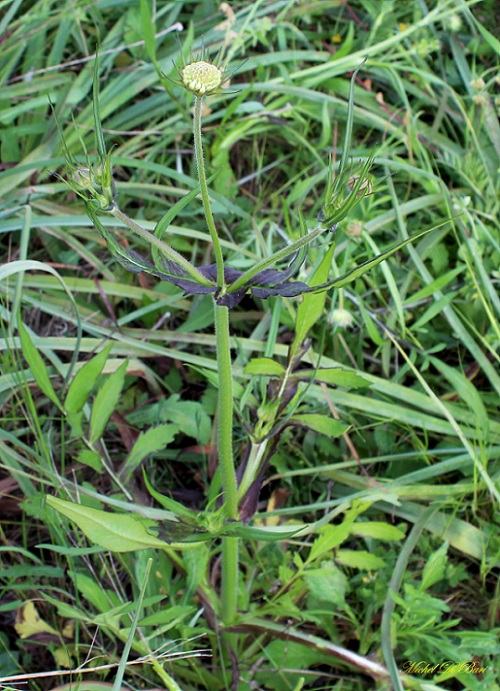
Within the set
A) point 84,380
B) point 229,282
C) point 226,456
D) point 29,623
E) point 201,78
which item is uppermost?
point 201,78

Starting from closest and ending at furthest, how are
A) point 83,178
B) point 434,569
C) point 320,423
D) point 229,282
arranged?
point 83,178
point 229,282
point 320,423
point 434,569

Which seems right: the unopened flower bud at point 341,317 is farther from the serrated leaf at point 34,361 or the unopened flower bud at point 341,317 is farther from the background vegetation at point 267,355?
the serrated leaf at point 34,361

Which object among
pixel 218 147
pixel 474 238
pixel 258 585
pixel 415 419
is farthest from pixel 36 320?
pixel 474 238

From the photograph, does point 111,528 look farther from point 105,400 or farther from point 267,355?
point 267,355

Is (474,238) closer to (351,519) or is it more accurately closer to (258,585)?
(351,519)

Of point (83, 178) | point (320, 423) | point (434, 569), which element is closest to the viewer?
point (83, 178)

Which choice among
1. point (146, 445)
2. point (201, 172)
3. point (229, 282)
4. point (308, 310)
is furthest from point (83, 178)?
point (146, 445)

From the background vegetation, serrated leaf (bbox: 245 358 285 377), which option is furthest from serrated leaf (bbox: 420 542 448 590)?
serrated leaf (bbox: 245 358 285 377)

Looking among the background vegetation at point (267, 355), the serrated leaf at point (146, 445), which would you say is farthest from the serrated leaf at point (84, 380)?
the serrated leaf at point (146, 445)

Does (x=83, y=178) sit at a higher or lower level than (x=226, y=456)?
higher
